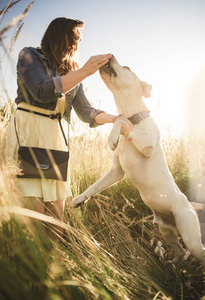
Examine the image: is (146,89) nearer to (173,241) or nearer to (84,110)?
(84,110)

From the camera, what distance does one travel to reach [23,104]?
6.33 feet

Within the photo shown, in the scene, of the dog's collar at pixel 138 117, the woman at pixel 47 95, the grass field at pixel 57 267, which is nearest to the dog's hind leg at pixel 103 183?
the woman at pixel 47 95

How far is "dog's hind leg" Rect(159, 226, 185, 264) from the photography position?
2.18 m

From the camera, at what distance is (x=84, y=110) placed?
7.57 feet

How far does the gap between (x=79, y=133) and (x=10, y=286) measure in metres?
2.84

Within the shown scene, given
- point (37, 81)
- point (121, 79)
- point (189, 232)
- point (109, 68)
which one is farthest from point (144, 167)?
point (37, 81)

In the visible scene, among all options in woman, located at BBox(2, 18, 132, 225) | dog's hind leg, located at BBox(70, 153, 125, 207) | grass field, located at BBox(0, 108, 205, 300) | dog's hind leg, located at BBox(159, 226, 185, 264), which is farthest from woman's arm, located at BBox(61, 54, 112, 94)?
dog's hind leg, located at BBox(159, 226, 185, 264)

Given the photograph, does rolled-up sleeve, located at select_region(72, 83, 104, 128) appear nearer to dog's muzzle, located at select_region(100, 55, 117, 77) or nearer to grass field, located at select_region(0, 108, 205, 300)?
dog's muzzle, located at select_region(100, 55, 117, 77)

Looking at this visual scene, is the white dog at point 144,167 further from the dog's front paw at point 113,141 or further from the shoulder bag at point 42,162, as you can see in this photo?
the shoulder bag at point 42,162

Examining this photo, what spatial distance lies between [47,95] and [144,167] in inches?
39.0

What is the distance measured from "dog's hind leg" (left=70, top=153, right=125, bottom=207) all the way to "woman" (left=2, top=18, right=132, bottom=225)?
0.16 meters

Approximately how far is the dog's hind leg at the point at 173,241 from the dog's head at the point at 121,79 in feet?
4.26

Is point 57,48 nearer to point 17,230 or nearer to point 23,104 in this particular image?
point 23,104

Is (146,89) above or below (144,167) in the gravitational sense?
Result: above
